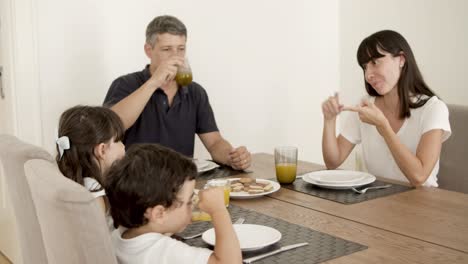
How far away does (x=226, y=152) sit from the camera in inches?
93.7

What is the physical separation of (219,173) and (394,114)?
726mm

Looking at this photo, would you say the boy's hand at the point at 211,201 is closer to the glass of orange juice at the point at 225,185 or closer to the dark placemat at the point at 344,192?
the glass of orange juice at the point at 225,185

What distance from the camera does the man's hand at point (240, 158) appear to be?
2184mm

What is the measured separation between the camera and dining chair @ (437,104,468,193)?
2283 mm

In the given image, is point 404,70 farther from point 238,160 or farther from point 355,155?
point 355,155

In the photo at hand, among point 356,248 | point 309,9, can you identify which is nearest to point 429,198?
point 356,248

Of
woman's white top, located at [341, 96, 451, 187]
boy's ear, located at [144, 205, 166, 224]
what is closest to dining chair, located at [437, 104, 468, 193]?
woman's white top, located at [341, 96, 451, 187]

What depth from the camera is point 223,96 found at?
11.0 feet

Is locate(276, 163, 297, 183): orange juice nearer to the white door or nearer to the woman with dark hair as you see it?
the woman with dark hair

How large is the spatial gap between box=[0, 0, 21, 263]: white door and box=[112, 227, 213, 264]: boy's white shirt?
1627 millimetres

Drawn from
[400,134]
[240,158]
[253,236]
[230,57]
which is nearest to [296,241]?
[253,236]

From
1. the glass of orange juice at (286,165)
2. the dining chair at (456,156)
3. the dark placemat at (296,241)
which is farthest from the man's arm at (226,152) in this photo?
the dining chair at (456,156)

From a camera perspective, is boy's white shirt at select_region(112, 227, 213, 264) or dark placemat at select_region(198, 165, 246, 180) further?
dark placemat at select_region(198, 165, 246, 180)

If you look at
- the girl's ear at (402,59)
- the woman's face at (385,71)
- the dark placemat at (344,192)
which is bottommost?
the dark placemat at (344,192)
